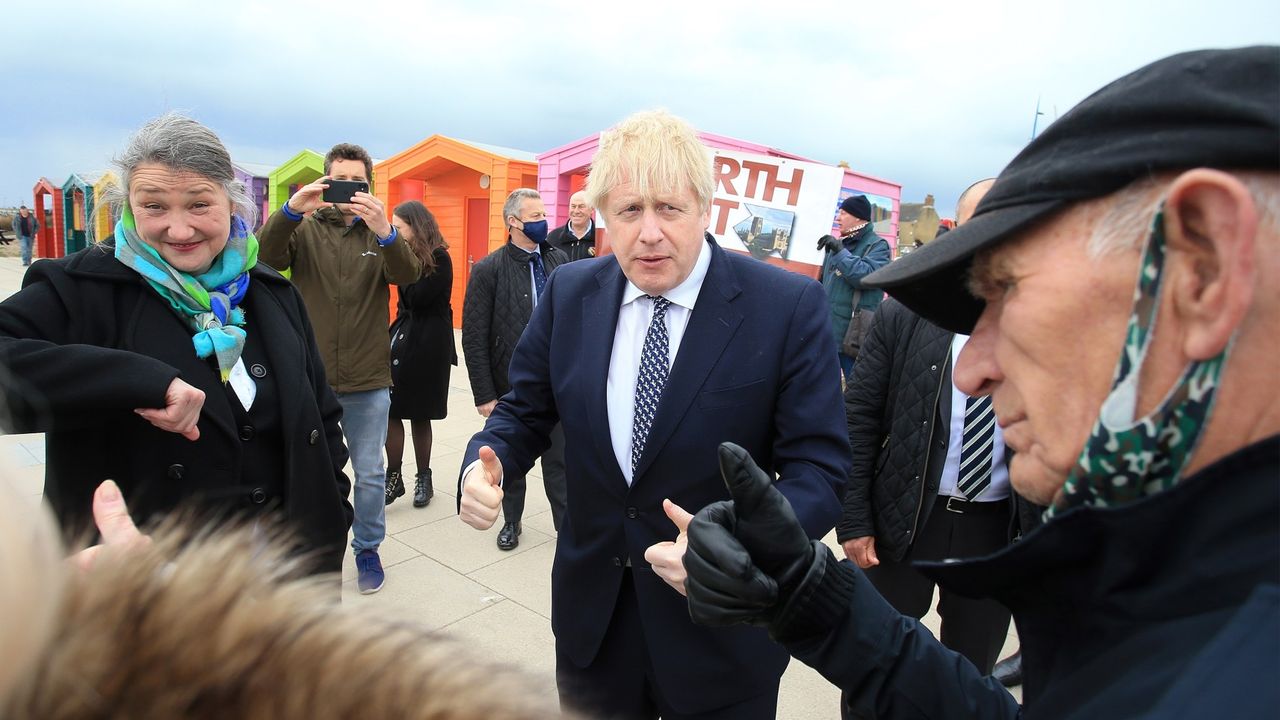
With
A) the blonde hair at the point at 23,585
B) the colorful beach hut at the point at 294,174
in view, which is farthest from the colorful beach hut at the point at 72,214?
the blonde hair at the point at 23,585

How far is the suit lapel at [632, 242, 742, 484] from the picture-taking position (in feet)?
5.70

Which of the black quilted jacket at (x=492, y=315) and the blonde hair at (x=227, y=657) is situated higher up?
the blonde hair at (x=227, y=657)

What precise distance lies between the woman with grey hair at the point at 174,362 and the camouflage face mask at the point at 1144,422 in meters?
1.86

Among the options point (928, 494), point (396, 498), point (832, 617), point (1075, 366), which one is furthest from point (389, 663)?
point (396, 498)

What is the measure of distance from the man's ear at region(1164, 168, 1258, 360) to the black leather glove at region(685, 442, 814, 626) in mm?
657

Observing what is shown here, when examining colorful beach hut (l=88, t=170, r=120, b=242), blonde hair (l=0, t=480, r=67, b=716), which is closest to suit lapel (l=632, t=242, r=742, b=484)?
blonde hair (l=0, t=480, r=67, b=716)

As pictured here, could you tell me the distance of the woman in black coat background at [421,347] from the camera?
471cm

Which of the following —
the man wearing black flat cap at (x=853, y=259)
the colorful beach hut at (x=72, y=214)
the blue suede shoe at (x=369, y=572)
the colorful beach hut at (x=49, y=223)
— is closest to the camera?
the blue suede shoe at (x=369, y=572)

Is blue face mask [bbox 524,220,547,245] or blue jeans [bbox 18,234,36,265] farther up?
blue face mask [bbox 524,220,547,245]

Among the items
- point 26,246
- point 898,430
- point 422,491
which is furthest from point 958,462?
point 26,246

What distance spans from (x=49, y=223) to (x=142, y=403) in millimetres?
33721

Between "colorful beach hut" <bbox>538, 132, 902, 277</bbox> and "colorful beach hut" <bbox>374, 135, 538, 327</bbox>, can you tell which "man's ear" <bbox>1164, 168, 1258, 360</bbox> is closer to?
"colorful beach hut" <bbox>538, 132, 902, 277</bbox>

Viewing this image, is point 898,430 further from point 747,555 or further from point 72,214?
point 72,214

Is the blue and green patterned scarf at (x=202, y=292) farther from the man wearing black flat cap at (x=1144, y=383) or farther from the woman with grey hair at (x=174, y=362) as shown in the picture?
the man wearing black flat cap at (x=1144, y=383)
